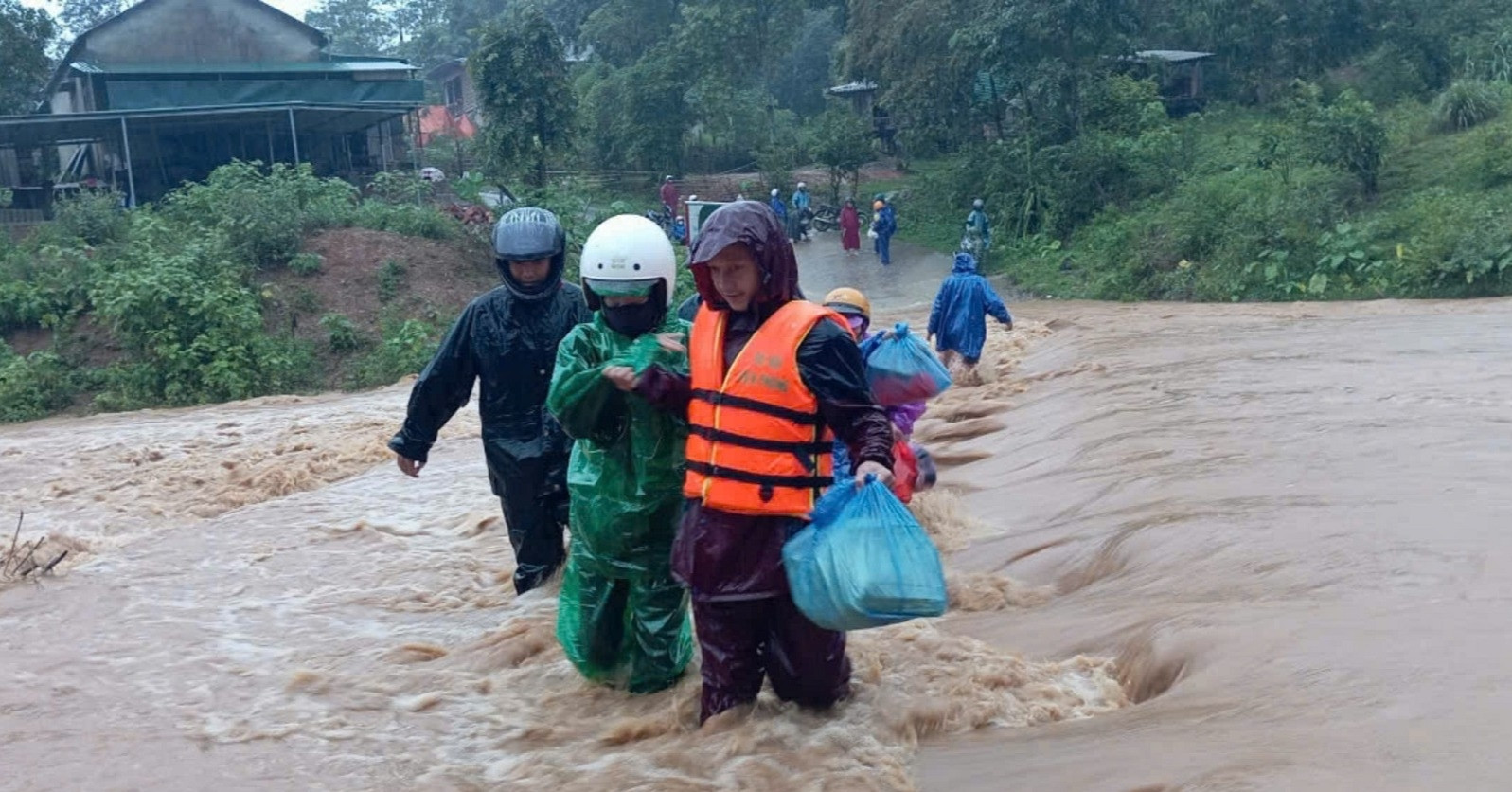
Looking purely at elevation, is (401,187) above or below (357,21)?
below

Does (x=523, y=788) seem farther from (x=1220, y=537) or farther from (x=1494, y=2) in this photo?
(x=1494, y=2)

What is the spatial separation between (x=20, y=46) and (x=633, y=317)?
3147cm

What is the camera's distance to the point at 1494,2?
27.8 m

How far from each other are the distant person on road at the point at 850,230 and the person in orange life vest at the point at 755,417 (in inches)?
973

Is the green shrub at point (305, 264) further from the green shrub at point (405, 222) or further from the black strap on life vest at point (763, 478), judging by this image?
the black strap on life vest at point (763, 478)

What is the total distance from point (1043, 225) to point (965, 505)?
67.1 feet

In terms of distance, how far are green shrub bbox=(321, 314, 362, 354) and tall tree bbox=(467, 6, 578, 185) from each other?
23.1ft

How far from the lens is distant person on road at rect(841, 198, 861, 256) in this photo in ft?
93.7

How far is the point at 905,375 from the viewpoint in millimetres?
5230

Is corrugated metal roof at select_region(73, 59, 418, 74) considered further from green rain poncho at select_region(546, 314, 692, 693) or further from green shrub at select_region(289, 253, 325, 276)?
green rain poncho at select_region(546, 314, 692, 693)

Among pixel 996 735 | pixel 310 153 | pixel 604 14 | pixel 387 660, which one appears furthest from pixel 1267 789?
pixel 604 14

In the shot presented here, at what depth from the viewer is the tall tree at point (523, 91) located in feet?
81.4

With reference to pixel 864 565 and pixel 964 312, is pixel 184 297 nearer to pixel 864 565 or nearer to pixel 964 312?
pixel 964 312

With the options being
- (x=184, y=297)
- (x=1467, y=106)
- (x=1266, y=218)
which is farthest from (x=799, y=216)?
(x=184, y=297)
